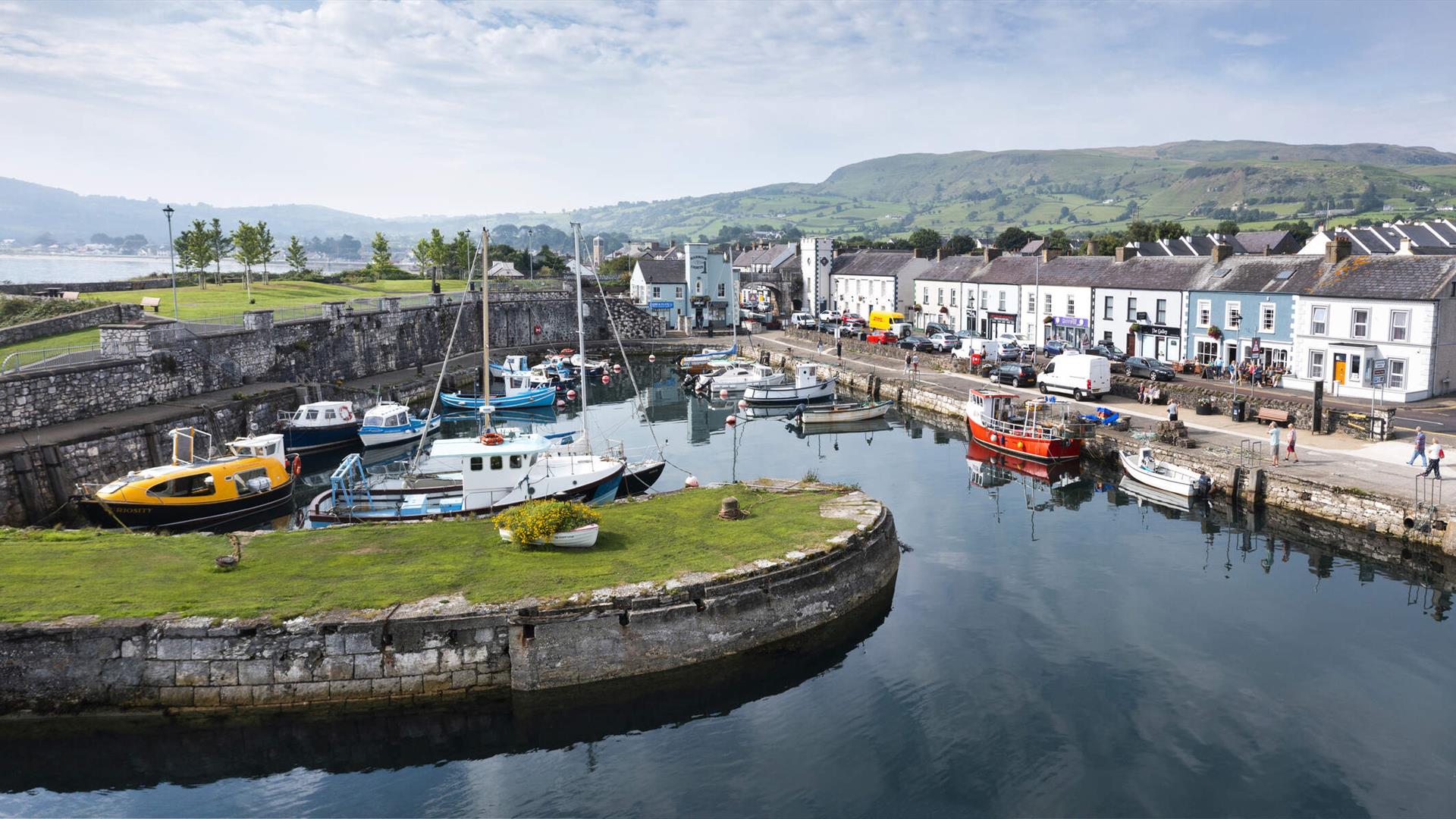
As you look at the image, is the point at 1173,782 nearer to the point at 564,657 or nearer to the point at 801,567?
the point at 801,567

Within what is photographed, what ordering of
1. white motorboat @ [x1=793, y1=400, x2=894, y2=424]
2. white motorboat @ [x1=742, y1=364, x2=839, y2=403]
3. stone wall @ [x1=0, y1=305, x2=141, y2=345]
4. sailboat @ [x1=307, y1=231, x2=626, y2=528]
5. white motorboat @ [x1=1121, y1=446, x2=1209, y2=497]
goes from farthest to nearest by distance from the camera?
white motorboat @ [x1=742, y1=364, x2=839, y2=403], white motorboat @ [x1=793, y1=400, x2=894, y2=424], stone wall @ [x1=0, y1=305, x2=141, y2=345], white motorboat @ [x1=1121, y1=446, x2=1209, y2=497], sailboat @ [x1=307, y1=231, x2=626, y2=528]

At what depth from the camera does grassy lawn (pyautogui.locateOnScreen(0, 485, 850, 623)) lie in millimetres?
17062

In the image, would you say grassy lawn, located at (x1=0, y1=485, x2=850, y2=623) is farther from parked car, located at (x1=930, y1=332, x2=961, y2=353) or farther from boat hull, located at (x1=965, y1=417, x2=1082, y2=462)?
parked car, located at (x1=930, y1=332, x2=961, y2=353)

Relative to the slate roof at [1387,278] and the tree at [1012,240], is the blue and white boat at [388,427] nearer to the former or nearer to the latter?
the slate roof at [1387,278]

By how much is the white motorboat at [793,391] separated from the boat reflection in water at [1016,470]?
14.5 metres

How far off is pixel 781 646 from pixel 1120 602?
9150mm

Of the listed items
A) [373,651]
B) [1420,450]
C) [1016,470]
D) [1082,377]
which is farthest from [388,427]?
[1420,450]

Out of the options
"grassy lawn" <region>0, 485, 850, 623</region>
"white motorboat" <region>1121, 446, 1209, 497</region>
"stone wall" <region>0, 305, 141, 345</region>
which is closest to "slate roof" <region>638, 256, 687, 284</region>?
"stone wall" <region>0, 305, 141, 345</region>

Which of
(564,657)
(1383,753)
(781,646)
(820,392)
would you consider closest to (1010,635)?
(781,646)

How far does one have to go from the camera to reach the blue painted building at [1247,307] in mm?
45781

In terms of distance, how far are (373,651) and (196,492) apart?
14.6 metres

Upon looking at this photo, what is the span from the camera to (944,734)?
54.1 feet

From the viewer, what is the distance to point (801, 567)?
19.9 m

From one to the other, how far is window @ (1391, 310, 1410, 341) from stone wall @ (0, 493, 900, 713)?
35.7m
